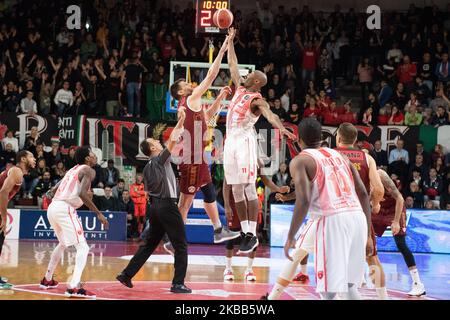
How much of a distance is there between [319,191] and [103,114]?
14.4m

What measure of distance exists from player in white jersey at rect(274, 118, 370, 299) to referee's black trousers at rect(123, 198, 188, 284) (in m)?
2.87

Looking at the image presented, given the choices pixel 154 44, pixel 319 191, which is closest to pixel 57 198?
pixel 319 191

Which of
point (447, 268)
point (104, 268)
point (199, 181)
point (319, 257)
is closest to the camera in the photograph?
point (319, 257)

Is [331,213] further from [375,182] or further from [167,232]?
[167,232]

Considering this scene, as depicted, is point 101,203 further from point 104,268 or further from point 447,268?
point 447,268

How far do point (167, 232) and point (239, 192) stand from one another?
1461 millimetres

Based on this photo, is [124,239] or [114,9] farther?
[114,9]

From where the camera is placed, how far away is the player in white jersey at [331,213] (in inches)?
256

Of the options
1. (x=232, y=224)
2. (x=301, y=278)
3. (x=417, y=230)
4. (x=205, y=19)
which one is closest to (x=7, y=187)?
(x=232, y=224)

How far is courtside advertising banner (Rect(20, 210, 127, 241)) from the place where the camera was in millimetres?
17594

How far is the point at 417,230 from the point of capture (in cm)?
1741

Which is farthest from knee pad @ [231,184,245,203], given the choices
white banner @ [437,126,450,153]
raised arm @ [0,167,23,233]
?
white banner @ [437,126,450,153]

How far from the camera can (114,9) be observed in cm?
2344

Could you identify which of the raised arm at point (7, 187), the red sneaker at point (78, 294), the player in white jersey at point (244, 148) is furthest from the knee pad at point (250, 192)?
the raised arm at point (7, 187)
